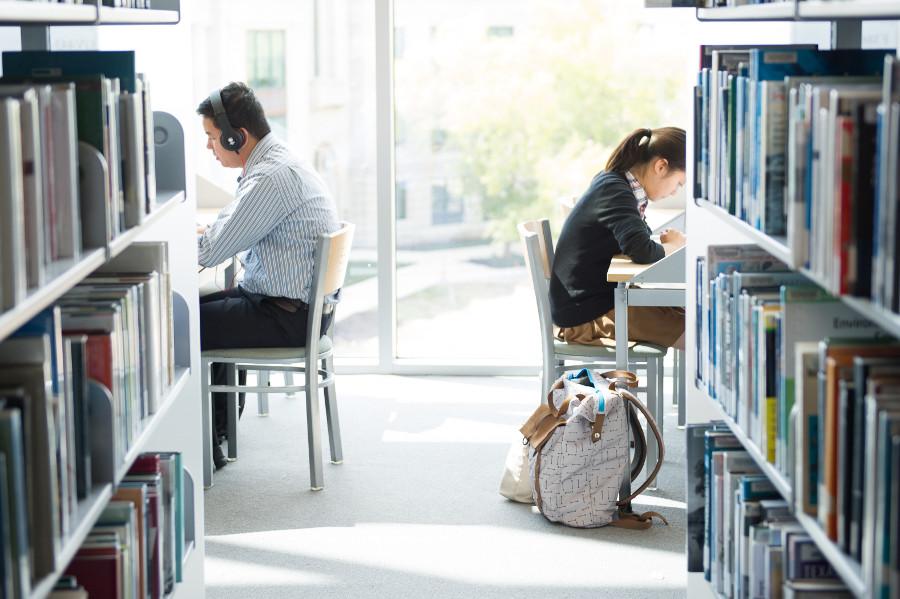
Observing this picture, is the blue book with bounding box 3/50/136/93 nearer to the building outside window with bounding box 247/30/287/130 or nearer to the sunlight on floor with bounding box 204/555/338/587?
the sunlight on floor with bounding box 204/555/338/587

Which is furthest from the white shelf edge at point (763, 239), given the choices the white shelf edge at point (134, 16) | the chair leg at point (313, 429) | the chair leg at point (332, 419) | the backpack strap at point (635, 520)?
the chair leg at point (332, 419)

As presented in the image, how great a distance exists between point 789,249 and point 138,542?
45.2 inches

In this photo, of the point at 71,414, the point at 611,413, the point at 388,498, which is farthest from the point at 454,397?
the point at 71,414

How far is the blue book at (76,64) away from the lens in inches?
81.7

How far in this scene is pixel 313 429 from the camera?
12.5 ft

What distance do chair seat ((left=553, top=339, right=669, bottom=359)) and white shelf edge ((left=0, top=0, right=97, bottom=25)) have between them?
7.76 feet

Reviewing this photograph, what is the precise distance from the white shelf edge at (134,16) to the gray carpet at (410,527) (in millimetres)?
1396

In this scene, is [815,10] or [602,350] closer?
[815,10]

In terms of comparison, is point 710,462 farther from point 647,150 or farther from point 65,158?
point 647,150

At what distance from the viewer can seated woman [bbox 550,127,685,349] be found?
389cm

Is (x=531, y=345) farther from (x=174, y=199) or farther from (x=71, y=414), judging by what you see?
(x=71, y=414)

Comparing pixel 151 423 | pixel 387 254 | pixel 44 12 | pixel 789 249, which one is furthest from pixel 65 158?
pixel 387 254

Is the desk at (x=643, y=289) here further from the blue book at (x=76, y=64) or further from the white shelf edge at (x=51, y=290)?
the white shelf edge at (x=51, y=290)

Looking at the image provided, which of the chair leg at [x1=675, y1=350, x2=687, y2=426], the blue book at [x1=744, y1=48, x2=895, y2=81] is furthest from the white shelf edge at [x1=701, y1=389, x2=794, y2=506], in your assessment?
the chair leg at [x1=675, y1=350, x2=687, y2=426]
